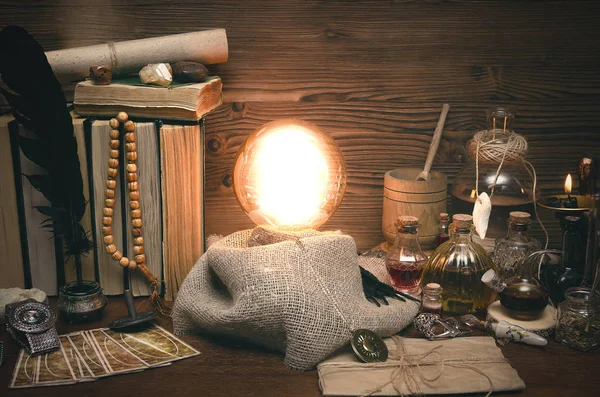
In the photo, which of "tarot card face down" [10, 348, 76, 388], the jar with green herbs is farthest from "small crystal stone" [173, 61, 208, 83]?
the jar with green herbs

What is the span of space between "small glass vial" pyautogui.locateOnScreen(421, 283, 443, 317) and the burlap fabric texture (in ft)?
0.10

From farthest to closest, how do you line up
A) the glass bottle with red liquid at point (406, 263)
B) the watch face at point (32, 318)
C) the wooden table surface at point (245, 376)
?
1. the glass bottle with red liquid at point (406, 263)
2. the watch face at point (32, 318)
3. the wooden table surface at point (245, 376)

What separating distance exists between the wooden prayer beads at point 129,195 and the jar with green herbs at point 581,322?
736 millimetres

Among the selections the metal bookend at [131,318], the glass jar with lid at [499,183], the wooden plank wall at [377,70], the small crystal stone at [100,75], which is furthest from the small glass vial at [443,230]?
the small crystal stone at [100,75]

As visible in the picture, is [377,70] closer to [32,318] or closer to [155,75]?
[155,75]

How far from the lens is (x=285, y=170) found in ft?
4.45

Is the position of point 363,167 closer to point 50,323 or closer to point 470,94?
point 470,94

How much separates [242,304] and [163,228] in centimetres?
29

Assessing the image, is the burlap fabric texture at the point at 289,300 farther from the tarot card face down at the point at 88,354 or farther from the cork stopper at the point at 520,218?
the cork stopper at the point at 520,218

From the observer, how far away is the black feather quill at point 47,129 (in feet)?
3.73

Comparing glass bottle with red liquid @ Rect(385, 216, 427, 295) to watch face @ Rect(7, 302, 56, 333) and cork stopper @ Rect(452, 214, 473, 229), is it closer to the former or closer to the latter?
cork stopper @ Rect(452, 214, 473, 229)

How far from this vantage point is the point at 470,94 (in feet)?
5.13

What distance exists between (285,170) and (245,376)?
45 cm

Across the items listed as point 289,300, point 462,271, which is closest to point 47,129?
point 289,300
